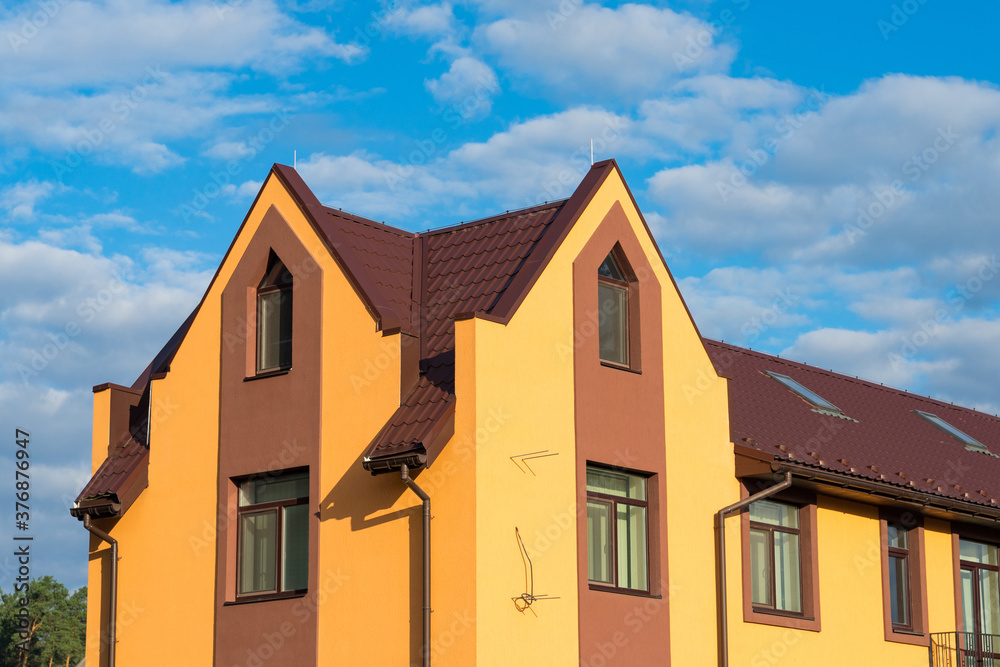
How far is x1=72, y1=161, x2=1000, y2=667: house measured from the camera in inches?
640

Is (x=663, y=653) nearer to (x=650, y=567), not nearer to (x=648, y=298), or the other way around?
(x=650, y=567)

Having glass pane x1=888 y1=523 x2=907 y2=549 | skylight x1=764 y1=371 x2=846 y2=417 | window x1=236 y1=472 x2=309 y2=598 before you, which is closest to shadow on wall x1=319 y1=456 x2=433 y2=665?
window x1=236 y1=472 x2=309 y2=598

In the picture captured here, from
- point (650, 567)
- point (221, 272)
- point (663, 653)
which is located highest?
point (221, 272)

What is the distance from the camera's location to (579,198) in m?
18.5

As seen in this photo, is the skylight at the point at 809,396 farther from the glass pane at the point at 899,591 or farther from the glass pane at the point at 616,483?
the glass pane at the point at 616,483

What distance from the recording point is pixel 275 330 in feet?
62.0

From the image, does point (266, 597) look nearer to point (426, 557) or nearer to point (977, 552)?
point (426, 557)

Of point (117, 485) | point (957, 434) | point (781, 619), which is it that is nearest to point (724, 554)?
point (781, 619)

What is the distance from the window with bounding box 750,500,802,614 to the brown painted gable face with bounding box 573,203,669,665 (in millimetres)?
2425

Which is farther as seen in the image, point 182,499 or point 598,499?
point 182,499

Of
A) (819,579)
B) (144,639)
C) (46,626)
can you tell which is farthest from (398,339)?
(46,626)

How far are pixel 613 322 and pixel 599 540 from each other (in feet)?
10.0

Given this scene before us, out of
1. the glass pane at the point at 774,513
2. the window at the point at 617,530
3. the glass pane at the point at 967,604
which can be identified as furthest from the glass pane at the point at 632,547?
the glass pane at the point at 967,604

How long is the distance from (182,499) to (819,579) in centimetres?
965
